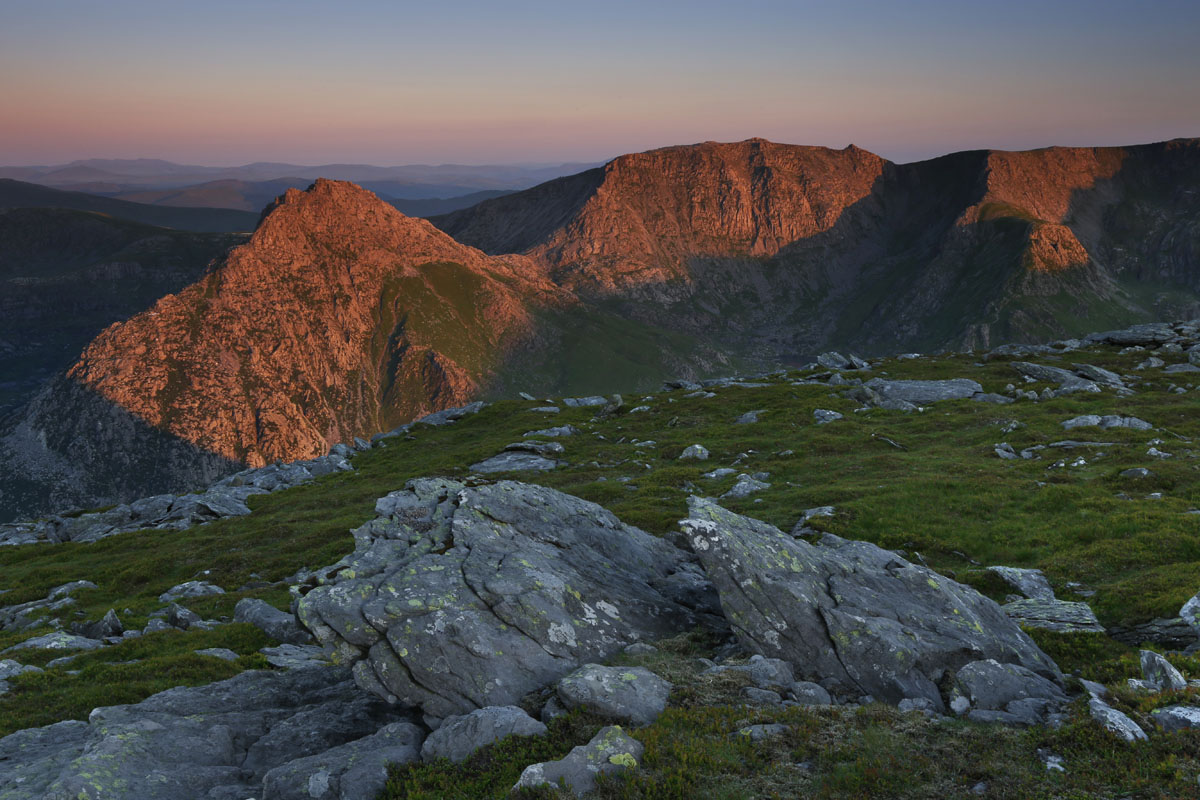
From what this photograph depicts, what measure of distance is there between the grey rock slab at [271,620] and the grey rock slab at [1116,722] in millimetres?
24815

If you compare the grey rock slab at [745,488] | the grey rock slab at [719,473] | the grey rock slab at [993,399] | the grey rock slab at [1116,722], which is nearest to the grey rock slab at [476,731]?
the grey rock slab at [1116,722]

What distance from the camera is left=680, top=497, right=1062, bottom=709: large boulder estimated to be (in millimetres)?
16031

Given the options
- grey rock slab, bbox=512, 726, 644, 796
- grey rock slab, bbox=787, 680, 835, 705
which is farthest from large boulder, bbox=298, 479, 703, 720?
grey rock slab, bbox=787, 680, 835, 705

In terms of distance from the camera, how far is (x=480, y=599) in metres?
17.4

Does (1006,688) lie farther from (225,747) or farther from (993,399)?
(993,399)

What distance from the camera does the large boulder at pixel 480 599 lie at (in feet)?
52.0

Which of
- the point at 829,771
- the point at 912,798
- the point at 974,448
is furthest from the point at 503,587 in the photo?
the point at 974,448

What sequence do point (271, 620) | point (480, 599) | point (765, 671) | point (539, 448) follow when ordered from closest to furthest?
1. point (765, 671)
2. point (480, 599)
3. point (271, 620)
4. point (539, 448)

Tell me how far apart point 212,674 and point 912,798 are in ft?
70.2

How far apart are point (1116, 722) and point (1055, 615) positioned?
8.18 m

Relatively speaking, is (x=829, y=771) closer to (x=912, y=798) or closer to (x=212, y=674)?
(x=912, y=798)

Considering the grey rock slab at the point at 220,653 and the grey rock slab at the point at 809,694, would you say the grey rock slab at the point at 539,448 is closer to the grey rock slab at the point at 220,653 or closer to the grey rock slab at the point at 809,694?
the grey rock slab at the point at 220,653

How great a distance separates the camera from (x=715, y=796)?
11.6 m

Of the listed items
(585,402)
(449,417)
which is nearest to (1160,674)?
(585,402)
